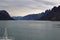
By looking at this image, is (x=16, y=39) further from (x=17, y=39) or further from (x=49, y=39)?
(x=49, y=39)

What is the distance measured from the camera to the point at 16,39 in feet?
179

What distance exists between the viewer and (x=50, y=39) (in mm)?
59250

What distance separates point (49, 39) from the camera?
59.1 metres

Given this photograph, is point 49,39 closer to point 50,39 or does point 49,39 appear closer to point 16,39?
point 50,39

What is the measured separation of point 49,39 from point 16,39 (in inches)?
396

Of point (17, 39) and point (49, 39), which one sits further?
point (49, 39)

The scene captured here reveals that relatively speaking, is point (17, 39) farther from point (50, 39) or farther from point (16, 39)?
point (50, 39)

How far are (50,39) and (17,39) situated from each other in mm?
10171

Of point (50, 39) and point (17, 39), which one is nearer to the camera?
point (17, 39)

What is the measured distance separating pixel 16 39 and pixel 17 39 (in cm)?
26

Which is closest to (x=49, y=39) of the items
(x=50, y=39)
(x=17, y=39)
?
(x=50, y=39)

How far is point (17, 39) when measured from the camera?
54531mm

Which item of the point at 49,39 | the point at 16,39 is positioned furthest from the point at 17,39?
the point at 49,39
